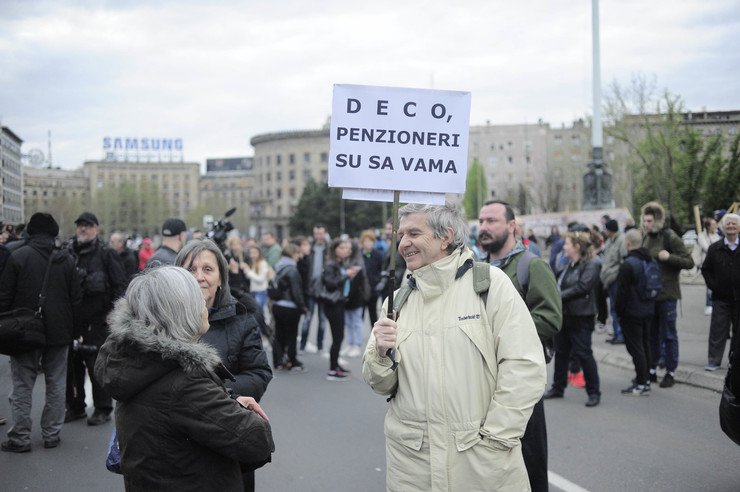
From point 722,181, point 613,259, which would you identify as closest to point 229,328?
point 613,259

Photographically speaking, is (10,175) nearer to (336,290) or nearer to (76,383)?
(336,290)

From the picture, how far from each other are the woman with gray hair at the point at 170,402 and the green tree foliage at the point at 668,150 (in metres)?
20.8

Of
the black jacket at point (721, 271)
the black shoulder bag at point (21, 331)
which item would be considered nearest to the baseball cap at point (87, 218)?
the black shoulder bag at point (21, 331)

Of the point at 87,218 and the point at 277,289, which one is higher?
the point at 87,218

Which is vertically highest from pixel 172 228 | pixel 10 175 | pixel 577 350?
pixel 10 175

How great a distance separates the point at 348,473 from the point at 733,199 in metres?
19.0

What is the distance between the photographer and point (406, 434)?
122 inches

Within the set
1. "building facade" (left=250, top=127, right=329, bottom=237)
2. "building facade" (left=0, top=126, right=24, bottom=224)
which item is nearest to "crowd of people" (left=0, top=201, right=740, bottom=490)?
"building facade" (left=0, top=126, right=24, bottom=224)

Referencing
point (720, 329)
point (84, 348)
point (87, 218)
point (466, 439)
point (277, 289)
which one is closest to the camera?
point (466, 439)

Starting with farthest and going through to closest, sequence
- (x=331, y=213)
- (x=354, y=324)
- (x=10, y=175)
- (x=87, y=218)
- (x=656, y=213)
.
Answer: (x=331, y=213), (x=10, y=175), (x=354, y=324), (x=656, y=213), (x=87, y=218)

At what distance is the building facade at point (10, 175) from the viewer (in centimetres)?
1244

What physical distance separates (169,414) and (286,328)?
25.4 feet

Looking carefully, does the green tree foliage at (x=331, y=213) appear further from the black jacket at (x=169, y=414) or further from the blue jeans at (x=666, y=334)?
the black jacket at (x=169, y=414)

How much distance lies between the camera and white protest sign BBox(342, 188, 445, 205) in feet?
12.0
